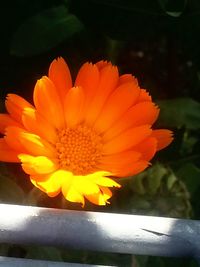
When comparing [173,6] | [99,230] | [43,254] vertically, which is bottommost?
[43,254]

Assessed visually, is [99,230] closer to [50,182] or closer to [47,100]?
[50,182]

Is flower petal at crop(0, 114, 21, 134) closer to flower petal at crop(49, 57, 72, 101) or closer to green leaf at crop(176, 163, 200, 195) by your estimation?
flower petal at crop(49, 57, 72, 101)

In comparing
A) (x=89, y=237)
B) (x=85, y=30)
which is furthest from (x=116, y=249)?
(x=85, y=30)

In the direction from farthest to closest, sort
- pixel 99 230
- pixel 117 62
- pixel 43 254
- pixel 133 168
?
pixel 117 62
pixel 43 254
pixel 133 168
pixel 99 230

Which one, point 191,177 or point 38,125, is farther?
point 191,177

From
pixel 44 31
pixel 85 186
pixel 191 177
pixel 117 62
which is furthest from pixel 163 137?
pixel 117 62

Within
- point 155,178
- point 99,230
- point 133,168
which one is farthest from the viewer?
point 155,178

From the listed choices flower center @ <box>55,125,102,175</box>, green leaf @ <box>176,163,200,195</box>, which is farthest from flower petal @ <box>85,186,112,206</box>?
green leaf @ <box>176,163,200,195</box>

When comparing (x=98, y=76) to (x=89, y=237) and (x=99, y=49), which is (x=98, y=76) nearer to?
(x=89, y=237)
